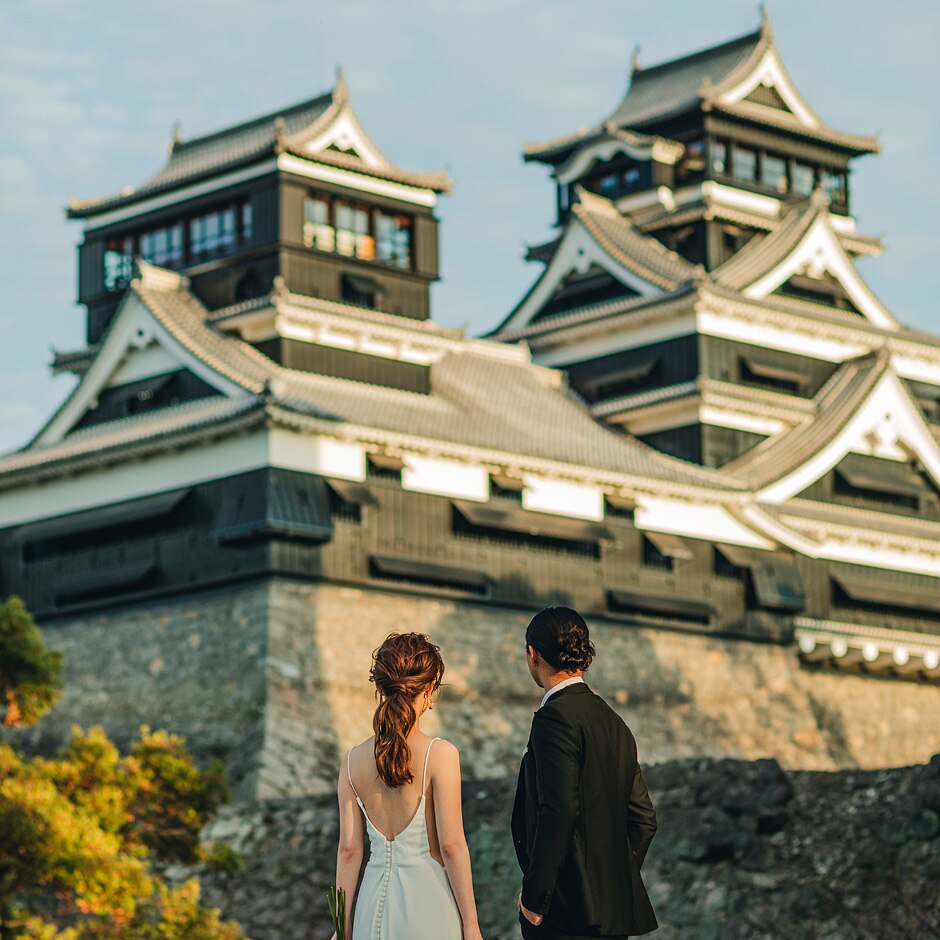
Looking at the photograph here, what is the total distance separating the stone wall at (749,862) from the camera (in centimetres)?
1906

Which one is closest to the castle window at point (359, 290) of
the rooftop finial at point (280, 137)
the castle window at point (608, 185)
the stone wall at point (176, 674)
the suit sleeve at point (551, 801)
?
the rooftop finial at point (280, 137)

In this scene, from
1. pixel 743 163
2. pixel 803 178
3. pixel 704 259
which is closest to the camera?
pixel 704 259

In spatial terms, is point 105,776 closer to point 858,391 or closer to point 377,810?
point 377,810

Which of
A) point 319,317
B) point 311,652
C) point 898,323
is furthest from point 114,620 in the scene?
point 898,323

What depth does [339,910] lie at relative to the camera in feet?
26.8

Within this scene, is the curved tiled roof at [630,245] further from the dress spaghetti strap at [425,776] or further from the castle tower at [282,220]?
the dress spaghetti strap at [425,776]

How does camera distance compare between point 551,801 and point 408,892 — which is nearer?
point 408,892

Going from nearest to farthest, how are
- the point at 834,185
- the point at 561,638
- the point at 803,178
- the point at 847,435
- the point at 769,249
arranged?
the point at 561,638
the point at 847,435
the point at 769,249
the point at 803,178
the point at 834,185

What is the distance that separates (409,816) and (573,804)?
0.75 m

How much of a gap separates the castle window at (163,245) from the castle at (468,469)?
Result: 7 centimetres

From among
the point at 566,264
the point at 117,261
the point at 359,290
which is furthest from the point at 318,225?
the point at 566,264

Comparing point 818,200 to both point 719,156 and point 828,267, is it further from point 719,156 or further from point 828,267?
point 719,156

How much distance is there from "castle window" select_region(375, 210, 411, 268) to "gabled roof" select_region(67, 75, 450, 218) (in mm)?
776

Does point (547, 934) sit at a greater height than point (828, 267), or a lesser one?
lesser
